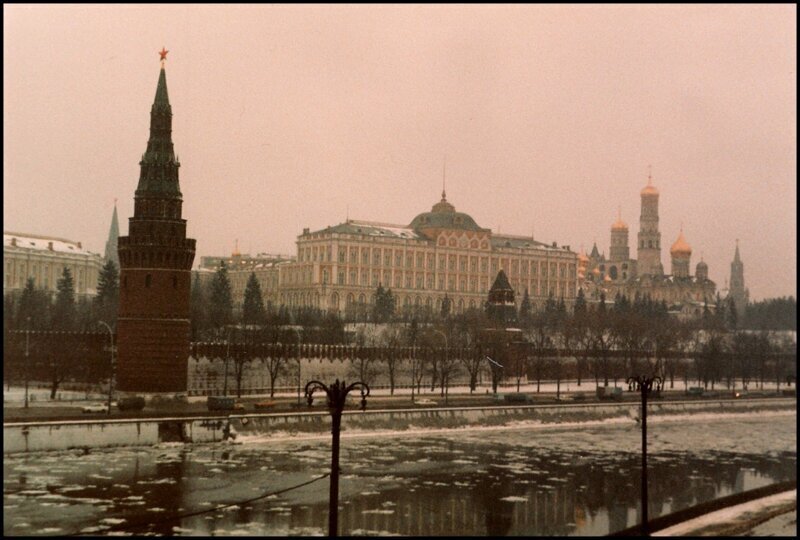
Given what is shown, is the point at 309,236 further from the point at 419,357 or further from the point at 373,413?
the point at 373,413

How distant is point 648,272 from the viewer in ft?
539

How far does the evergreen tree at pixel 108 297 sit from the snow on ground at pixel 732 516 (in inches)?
1744

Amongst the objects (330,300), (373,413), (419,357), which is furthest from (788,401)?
(330,300)

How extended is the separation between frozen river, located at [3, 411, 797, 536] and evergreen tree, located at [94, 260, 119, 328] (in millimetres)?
28221

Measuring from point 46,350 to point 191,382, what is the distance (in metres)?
7.31

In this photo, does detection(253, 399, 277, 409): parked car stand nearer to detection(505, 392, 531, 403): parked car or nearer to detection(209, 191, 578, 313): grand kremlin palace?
detection(505, 392, 531, 403): parked car

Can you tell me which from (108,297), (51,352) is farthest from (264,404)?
(108,297)

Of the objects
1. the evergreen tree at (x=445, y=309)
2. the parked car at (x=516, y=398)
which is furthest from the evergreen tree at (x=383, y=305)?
the parked car at (x=516, y=398)

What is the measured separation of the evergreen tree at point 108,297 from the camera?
238 ft

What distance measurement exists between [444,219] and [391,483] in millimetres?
83785

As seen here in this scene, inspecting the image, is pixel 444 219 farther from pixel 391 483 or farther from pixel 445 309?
pixel 391 483

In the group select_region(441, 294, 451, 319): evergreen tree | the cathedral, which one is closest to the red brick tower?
select_region(441, 294, 451, 319): evergreen tree

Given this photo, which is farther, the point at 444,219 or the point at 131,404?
the point at 444,219

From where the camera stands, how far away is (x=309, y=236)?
11369 cm
